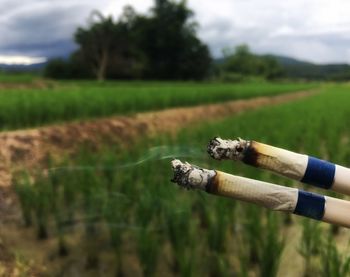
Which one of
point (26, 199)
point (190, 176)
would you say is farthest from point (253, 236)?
point (190, 176)

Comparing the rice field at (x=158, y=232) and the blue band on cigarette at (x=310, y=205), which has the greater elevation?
the blue band on cigarette at (x=310, y=205)

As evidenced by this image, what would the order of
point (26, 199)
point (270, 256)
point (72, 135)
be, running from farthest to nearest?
point (72, 135) → point (26, 199) → point (270, 256)

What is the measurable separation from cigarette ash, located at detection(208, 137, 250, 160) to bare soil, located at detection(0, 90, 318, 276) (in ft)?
4.12

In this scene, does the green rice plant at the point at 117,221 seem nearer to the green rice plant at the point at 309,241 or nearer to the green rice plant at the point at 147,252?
the green rice plant at the point at 147,252

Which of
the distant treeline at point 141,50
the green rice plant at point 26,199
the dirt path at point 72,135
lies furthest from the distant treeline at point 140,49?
the green rice plant at point 26,199

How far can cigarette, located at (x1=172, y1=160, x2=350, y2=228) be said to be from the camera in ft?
2.60

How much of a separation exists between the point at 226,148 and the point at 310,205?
0.17 metres

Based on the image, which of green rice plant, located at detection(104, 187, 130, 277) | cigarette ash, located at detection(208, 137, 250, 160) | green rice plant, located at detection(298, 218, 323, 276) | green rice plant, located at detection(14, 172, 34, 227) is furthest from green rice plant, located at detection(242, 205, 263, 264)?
cigarette ash, located at detection(208, 137, 250, 160)

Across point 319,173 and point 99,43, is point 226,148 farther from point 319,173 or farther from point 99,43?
point 99,43

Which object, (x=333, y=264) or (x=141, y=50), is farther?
(x=141, y=50)

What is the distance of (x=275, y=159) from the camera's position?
0.83 metres

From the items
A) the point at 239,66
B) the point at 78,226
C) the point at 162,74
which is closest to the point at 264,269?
the point at 78,226

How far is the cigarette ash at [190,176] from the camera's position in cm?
79

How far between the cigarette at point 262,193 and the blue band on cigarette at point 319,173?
0.08 feet
